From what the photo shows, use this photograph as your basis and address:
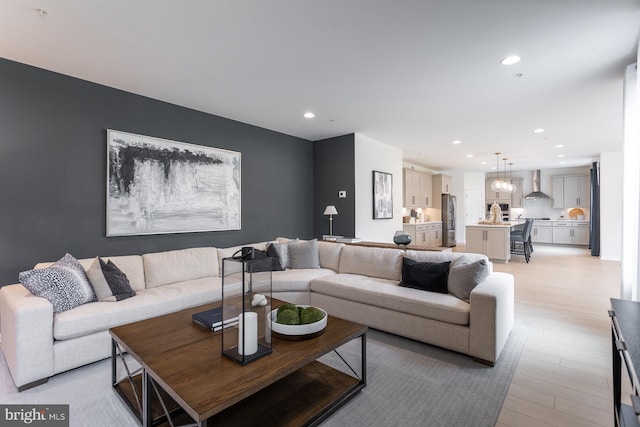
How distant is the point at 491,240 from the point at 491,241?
0.02 meters

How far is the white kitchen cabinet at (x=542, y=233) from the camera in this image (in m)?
10.3

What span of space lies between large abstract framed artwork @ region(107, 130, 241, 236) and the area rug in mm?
1722

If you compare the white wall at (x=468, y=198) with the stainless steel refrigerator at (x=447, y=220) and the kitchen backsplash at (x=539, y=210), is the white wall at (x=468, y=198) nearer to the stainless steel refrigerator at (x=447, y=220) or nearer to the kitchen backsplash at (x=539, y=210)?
the stainless steel refrigerator at (x=447, y=220)

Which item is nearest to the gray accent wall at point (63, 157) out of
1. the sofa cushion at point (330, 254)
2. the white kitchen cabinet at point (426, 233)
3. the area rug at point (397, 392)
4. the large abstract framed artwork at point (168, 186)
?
the large abstract framed artwork at point (168, 186)

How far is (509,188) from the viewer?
8.13m

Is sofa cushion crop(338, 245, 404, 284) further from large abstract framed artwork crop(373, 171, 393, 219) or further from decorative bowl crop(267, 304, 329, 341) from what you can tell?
large abstract framed artwork crop(373, 171, 393, 219)

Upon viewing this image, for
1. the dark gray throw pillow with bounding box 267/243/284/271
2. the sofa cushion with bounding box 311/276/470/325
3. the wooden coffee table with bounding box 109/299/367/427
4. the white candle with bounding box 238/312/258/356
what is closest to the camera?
the wooden coffee table with bounding box 109/299/367/427

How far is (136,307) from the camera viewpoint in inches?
105

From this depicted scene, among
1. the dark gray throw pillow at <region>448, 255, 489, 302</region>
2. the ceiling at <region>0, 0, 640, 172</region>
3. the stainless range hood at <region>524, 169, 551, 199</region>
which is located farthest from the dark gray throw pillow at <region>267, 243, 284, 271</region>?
the stainless range hood at <region>524, 169, 551, 199</region>

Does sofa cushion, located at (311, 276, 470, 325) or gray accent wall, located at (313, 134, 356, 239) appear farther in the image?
gray accent wall, located at (313, 134, 356, 239)

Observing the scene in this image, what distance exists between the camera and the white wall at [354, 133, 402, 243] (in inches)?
223

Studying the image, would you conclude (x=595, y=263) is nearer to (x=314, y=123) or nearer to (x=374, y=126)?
(x=374, y=126)

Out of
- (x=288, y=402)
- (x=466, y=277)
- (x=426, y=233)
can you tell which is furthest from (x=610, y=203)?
(x=288, y=402)

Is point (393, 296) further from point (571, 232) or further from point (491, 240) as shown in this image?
point (571, 232)
